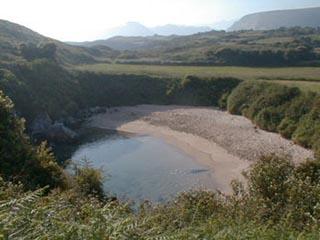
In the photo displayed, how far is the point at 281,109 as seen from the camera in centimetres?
4891

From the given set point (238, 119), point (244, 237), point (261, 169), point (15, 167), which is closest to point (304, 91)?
point (238, 119)

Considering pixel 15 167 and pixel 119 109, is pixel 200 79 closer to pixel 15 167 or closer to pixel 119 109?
pixel 119 109

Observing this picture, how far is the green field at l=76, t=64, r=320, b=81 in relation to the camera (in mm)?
63844

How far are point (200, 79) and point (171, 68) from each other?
41.9 feet

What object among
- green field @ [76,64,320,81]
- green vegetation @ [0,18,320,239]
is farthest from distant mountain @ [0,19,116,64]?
green field @ [76,64,320,81]

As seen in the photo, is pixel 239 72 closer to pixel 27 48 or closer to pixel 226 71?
pixel 226 71

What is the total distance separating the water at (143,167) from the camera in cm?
3230

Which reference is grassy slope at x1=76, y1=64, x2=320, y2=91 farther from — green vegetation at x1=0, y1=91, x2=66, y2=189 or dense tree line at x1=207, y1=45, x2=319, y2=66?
green vegetation at x1=0, y1=91, x2=66, y2=189

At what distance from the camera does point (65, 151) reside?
4438 cm

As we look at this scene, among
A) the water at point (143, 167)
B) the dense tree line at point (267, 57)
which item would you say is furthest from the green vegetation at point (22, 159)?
the dense tree line at point (267, 57)

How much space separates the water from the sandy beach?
4.79ft

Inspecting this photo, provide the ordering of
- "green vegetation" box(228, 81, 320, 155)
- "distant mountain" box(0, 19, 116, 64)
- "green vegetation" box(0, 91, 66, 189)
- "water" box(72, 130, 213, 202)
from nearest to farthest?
"green vegetation" box(0, 91, 66, 189), "water" box(72, 130, 213, 202), "green vegetation" box(228, 81, 320, 155), "distant mountain" box(0, 19, 116, 64)

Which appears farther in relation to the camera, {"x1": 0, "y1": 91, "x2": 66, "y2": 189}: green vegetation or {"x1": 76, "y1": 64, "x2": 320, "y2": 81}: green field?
{"x1": 76, "y1": 64, "x2": 320, "y2": 81}: green field

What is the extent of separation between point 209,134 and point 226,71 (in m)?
27.6
